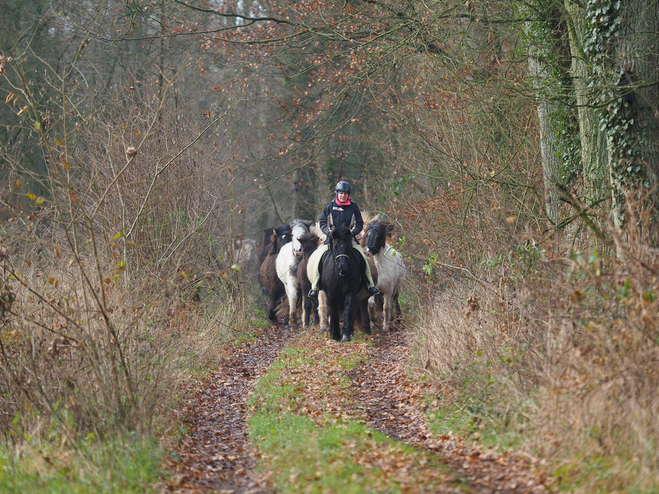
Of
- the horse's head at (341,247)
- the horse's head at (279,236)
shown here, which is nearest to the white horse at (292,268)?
the horse's head at (279,236)

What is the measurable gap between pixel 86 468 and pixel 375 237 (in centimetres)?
965

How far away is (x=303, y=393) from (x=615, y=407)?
4.48 meters

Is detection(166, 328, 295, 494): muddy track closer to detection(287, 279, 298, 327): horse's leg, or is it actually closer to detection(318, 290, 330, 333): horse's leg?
detection(318, 290, 330, 333): horse's leg

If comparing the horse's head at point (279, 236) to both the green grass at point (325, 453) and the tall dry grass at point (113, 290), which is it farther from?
the green grass at point (325, 453)

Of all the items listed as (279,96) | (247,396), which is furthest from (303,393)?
(279,96)

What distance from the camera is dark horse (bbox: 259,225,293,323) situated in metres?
17.8

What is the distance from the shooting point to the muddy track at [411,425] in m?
5.79

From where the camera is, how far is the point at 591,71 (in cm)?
905

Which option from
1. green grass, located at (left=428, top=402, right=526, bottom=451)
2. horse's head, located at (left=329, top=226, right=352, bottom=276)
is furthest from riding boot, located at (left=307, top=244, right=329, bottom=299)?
green grass, located at (left=428, top=402, right=526, bottom=451)

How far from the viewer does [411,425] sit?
8297mm

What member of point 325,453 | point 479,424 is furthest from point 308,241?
point 325,453

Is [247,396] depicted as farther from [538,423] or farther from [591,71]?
[591,71]

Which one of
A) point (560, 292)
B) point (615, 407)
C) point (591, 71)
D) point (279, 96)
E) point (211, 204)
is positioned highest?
point (279, 96)

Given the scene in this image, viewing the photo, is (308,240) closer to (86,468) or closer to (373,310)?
(373,310)
